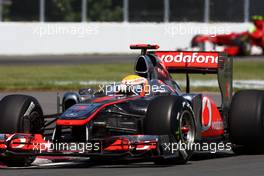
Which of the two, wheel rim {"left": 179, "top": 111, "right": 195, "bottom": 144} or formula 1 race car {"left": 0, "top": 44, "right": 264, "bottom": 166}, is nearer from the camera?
formula 1 race car {"left": 0, "top": 44, "right": 264, "bottom": 166}

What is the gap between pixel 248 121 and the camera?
11.5 m

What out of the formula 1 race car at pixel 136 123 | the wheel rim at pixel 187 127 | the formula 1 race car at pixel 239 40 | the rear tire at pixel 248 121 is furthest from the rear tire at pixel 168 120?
the formula 1 race car at pixel 239 40

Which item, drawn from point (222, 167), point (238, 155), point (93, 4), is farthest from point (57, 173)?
point (93, 4)

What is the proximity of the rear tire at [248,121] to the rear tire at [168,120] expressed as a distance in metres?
1.21

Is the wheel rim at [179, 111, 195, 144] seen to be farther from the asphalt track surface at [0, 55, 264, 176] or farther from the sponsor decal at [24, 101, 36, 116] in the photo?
the sponsor decal at [24, 101, 36, 116]

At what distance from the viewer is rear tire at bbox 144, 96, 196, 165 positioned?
404 inches

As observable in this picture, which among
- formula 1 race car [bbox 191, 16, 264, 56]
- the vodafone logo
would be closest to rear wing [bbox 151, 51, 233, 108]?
the vodafone logo

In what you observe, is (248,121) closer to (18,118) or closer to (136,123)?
(136,123)

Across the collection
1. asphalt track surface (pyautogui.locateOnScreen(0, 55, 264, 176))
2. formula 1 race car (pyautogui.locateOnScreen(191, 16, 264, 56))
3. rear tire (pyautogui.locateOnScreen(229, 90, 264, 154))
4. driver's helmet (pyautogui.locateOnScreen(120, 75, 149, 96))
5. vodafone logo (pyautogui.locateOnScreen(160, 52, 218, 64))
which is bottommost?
formula 1 race car (pyautogui.locateOnScreen(191, 16, 264, 56))

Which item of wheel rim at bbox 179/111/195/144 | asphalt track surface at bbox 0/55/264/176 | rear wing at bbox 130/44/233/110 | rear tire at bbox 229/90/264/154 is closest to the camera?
asphalt track surface at bbox 0/55/264/176

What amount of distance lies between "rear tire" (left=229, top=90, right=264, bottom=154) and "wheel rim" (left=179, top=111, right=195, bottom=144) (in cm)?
86

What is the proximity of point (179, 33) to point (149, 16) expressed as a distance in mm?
1779

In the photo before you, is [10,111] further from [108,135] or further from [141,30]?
[141,30]

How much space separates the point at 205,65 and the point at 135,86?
1671 mm
